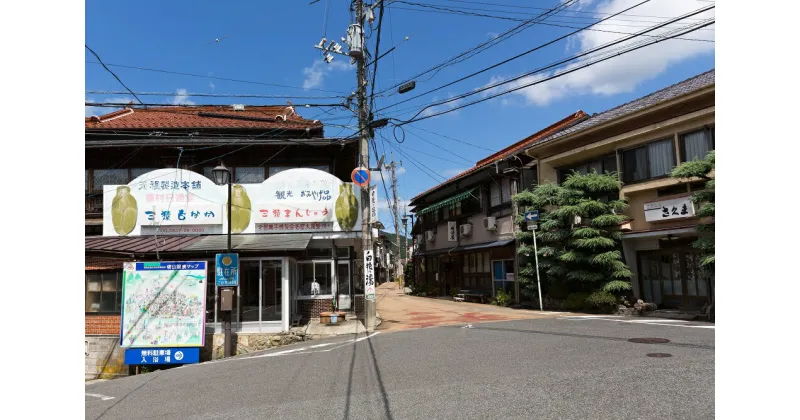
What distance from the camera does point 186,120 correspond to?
2095 cm

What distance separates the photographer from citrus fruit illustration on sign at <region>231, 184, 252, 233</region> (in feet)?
57.0

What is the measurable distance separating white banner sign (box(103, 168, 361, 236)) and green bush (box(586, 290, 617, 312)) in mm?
8832

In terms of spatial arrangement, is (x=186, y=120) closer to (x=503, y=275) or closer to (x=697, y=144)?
(x=503, y=275)

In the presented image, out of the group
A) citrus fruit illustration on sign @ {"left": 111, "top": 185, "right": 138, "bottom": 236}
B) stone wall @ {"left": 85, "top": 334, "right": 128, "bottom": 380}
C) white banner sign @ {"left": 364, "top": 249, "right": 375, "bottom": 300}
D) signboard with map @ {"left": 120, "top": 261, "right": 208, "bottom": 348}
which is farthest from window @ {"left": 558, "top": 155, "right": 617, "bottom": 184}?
stone wall @ {"left": 85, "top": 334, "right": 128, "bottom": 380}

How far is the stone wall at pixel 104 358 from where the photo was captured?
14.1m

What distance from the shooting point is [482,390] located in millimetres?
6836

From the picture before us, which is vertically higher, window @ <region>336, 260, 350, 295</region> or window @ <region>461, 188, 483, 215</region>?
window @ <region>461, 188, 483, 215</region>

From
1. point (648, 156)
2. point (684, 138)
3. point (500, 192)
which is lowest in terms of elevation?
point (500, 192)

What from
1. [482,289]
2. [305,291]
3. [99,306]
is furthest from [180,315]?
[482,289]

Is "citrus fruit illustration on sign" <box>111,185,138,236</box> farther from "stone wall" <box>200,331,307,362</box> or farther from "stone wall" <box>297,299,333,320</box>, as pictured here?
"stone wall" <box>297,299,333,320</box>

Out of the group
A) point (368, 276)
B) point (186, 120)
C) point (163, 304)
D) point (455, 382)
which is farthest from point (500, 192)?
point (455, 382)

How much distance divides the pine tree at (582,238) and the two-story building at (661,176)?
0.76 meters

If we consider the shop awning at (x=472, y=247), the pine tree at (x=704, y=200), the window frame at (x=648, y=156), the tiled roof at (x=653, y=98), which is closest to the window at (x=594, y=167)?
the window frame at (x=648, y=156)

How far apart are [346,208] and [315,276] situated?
2.78 m
